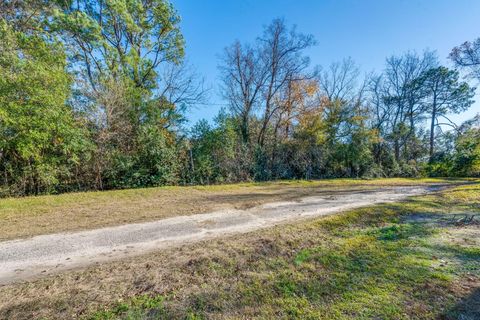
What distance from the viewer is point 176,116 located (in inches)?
546

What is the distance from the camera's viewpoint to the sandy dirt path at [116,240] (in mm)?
3043

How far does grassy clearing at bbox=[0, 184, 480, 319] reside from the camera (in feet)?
6.59

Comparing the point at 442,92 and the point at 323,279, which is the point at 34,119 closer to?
the point at 323,279

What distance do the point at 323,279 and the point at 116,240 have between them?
11.9 ft

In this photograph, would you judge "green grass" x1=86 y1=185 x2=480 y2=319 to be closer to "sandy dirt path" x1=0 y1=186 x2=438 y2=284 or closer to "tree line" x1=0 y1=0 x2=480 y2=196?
"sandy dirt path" x1=0 y1=186 x2=438 y2=284

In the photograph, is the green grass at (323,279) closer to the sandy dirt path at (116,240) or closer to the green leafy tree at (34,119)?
the sandy dirt path at (116,240)

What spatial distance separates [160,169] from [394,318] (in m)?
10.4

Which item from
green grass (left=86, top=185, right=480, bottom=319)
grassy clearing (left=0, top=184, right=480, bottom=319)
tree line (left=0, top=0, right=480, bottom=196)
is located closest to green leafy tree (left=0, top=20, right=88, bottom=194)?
tree line (left=0, top=0, right=480, bottom=196)

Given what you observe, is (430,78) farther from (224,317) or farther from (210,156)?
(224,317)

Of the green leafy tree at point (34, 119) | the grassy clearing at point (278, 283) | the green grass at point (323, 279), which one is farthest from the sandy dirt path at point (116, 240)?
the green leafy tree at point (34, 119)

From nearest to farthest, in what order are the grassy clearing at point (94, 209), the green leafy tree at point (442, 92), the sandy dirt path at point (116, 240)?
the sandy dirt path at point (116, 240) < the grassy clearing at point (94, 209) < the green leafy tree at point (442, 92)

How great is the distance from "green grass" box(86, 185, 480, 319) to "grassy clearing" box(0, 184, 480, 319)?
0.01 metres

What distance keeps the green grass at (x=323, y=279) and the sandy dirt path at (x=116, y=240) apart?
112cm

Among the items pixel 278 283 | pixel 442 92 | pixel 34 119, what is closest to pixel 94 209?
pixel 34 119
